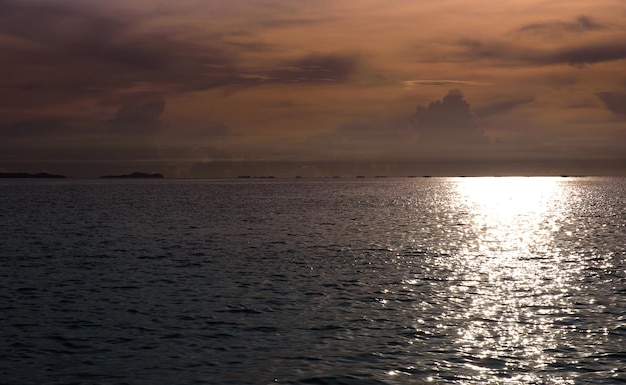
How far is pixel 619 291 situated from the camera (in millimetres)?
38938

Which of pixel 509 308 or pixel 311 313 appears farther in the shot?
pixel 509 308

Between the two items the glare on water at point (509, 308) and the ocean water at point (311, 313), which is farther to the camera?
the glare on water at point (509, 308)

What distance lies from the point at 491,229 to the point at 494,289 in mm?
54882

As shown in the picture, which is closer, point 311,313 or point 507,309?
point 311,313

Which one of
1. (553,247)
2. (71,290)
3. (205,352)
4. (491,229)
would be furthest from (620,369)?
(491,229)

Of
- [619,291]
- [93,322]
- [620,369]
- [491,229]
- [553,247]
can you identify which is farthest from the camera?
[491,229]

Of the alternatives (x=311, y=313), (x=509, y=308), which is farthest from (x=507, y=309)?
(x=311, y=313)

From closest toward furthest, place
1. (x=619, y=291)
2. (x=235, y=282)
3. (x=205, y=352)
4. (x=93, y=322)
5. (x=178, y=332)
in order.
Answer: (x=205, y=352) → (x=178, y=332) → (x=93, y=322) → (x=619, y=291) → (x=235, y=282)

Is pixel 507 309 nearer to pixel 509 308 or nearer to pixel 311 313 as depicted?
pixel 509 308

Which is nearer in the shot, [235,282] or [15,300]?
[15,300]

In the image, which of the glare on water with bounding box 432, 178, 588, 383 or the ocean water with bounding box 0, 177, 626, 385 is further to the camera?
the glare on water with bounding box 432, 178, 588, 383

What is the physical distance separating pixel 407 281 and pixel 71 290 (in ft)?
73.3

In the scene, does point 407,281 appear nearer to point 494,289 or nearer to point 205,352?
point 494,289

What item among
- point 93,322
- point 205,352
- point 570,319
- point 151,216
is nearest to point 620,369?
point 570,319
